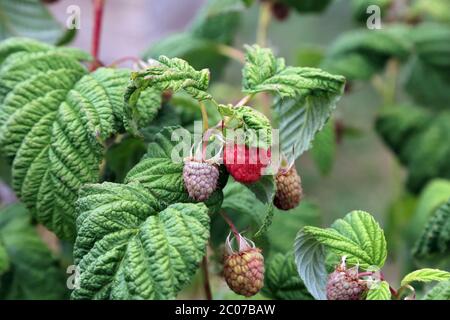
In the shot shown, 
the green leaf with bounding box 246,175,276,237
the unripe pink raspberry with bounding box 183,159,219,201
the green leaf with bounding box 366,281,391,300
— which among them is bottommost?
the green leaf with bounding box 366,281,391,300

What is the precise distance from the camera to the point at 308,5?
5.25ft

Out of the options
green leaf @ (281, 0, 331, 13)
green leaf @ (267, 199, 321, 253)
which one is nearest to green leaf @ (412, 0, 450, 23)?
green leaf @ (281, 0, 331, 13)

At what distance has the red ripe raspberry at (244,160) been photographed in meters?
0.83

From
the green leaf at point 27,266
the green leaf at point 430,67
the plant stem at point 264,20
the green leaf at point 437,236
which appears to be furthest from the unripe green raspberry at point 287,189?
the green leaf at point 430,67

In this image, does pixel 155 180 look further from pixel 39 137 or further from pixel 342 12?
pixel 342 12

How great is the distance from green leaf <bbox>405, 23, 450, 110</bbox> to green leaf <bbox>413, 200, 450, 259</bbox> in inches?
29.2

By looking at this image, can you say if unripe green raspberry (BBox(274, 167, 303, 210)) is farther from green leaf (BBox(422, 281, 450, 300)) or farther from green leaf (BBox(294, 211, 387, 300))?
green leaf (BBox(422, 281, 450, 300))

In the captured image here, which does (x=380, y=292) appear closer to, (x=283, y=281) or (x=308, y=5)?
(x=283, y=281)

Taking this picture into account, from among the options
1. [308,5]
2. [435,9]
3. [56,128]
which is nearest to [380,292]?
[56,128]

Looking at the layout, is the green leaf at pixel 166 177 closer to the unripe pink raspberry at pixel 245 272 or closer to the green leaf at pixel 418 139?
the unripe pink raspberry at pixel 245 272

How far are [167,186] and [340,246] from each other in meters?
0.19

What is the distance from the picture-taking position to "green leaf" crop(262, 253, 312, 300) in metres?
0.98

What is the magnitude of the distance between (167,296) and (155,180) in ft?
0.52

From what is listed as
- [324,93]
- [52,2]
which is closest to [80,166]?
[324,93]
